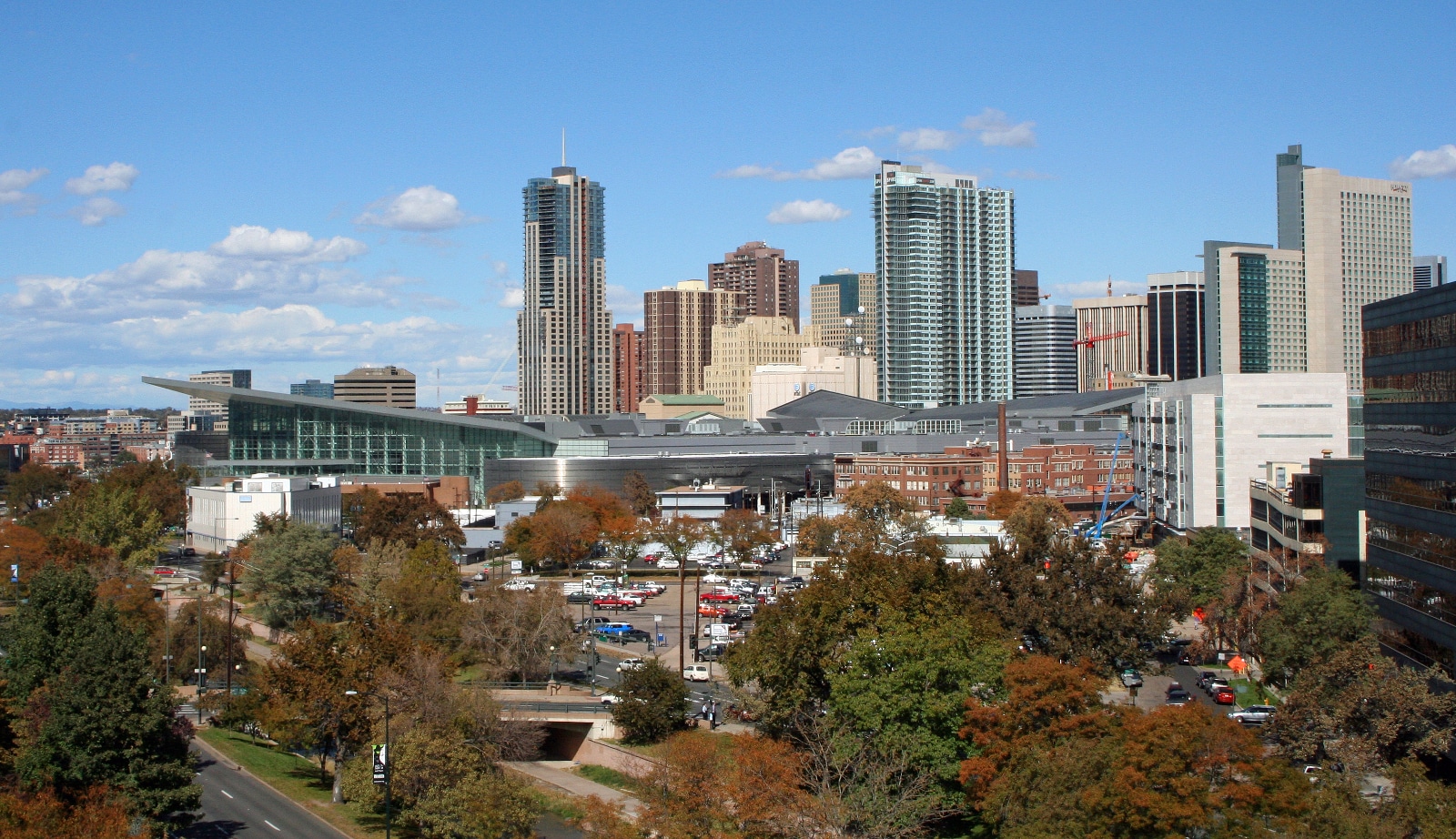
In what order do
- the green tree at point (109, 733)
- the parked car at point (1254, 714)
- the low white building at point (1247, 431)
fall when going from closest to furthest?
the green tree at point (109, 733), the parked car at point (1254, 714), the low white building at point (1247, 431)

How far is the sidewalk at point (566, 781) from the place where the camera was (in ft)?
135

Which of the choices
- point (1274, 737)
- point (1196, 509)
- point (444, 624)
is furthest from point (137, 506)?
point (1274, 737)

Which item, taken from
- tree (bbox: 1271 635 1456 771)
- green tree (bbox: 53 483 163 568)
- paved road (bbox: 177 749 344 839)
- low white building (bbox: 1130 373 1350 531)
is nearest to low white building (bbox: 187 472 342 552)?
green tree (bbox: 53 483 163 568)

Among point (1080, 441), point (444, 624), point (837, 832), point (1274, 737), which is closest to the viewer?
point (837, 832)

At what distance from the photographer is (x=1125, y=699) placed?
45938 mm

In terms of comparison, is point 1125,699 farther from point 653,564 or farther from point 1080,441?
point 1080,441

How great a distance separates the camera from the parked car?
41719mm

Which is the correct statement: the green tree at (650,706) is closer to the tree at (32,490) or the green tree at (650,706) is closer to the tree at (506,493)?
the tree at (506,493)

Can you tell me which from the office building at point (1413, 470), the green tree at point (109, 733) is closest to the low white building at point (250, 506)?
the green tree at point (109, 733)

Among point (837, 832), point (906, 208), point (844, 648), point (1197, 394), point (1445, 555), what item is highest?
point (906, 208)

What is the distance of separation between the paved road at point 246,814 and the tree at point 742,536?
4083 cm

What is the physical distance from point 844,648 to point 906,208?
164 metres

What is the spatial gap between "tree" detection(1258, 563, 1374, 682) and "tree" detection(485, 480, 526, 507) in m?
71.8

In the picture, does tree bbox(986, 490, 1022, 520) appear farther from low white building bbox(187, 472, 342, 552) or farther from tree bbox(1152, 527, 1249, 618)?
low white building bbox(187, 472, 342, 552)
